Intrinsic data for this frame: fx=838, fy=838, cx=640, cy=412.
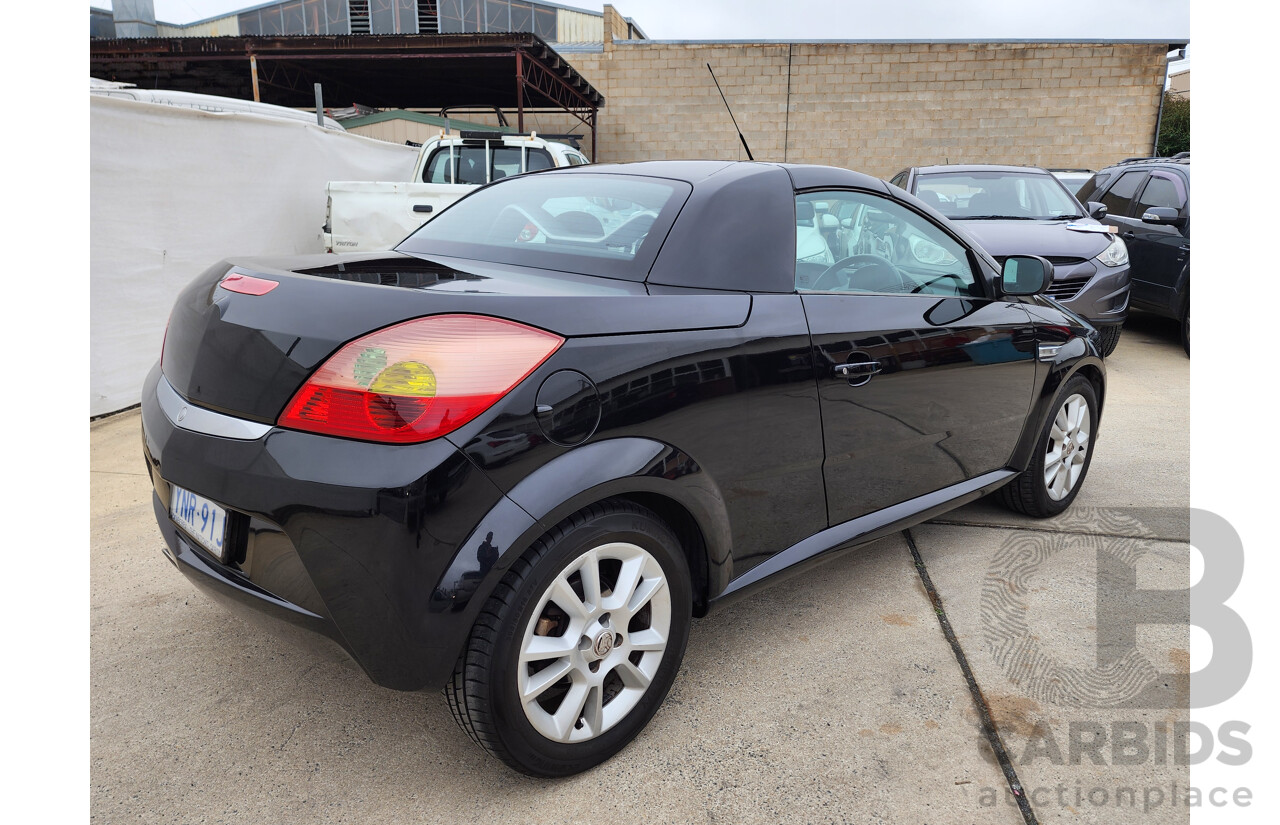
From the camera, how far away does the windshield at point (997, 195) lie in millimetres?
7438

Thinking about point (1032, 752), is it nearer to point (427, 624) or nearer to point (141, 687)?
point (427, 624)

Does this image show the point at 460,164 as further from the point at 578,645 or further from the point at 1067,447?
the point at 578,645

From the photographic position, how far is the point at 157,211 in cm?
561

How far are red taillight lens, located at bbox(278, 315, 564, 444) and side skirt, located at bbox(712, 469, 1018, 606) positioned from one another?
3.17ft

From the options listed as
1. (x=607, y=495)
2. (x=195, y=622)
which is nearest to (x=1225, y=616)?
(x=607, y=495)

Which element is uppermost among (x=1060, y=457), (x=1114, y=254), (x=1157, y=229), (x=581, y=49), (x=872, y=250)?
(x=581, y=49)

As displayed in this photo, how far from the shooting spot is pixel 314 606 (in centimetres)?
179

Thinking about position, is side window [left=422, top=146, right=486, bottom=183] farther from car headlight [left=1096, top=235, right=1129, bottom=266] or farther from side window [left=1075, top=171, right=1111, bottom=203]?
side window [left=1075, top=171, right=1111, bottom=203]

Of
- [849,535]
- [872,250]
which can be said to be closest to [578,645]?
[849,535]

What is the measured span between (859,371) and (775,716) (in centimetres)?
103

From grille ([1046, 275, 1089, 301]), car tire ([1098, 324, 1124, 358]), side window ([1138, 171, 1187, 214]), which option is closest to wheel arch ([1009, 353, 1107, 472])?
grille ([1046, 275, 1089, 301])

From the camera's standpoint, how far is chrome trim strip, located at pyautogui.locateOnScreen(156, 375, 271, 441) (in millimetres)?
1799

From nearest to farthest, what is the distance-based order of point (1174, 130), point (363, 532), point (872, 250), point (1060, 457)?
point (363, 532)
point (872, 250)
point (1060, 457)
point (1174, 130)

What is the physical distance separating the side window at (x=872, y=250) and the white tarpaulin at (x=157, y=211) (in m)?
4.53
